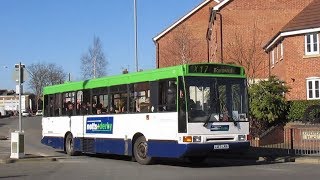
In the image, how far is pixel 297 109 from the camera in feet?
92.7

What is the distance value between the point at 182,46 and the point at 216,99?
37.7 m

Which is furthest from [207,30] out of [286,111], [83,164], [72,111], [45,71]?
[45,71]

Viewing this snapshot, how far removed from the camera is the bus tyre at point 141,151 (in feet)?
57.5

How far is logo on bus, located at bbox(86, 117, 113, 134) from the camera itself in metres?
19.5

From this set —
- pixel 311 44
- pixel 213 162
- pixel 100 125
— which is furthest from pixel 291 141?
pixel 311 44

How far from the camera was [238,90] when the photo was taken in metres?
16.9

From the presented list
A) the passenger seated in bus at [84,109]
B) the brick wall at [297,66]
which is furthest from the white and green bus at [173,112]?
the brick wall at [297,66]

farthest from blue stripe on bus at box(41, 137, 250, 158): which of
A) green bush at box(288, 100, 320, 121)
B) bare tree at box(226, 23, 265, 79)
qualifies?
bare tree at box(226, 23, 265, 79)

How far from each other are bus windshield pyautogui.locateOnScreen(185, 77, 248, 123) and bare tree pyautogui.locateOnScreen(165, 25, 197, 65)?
114ft

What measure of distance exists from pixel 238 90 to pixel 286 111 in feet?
40.5

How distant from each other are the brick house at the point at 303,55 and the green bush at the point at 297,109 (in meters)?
4.69

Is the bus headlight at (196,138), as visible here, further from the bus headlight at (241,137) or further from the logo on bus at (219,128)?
the bus headlight at (241,137)

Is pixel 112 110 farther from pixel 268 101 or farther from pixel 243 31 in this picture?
pixel 243 31

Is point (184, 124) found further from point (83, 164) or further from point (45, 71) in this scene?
point (45, 71)
